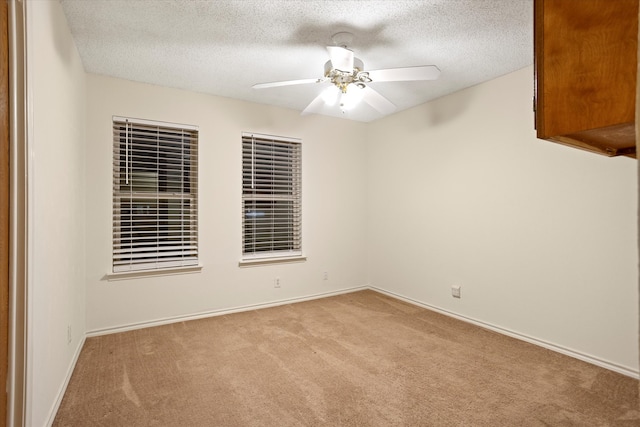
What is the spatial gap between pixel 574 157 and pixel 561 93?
94.0 inches

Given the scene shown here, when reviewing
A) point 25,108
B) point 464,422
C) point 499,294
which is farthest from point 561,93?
point 499,294

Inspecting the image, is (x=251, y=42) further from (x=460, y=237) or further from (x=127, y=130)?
(x=460, y=237)

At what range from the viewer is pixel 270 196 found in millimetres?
4109

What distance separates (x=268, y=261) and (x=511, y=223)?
266 cm

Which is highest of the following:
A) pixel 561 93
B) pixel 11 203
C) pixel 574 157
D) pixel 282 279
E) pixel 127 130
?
pixel 127 130

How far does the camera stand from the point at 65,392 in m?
2.10

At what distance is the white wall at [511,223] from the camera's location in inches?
96.0

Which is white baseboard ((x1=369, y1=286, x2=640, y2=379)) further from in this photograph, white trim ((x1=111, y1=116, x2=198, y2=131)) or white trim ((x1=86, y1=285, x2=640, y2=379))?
white trim ((x1=111, y1=116, x2=198, y2=131))

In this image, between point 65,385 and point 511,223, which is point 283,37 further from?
point 65,385

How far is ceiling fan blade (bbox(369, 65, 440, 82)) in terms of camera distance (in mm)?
2168

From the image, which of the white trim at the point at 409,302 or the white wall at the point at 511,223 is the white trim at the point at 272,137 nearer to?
the white wall at the point at 511,223

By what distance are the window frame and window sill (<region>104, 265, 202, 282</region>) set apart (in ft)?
1.82

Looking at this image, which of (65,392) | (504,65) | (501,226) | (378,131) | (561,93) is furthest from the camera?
(378,131)

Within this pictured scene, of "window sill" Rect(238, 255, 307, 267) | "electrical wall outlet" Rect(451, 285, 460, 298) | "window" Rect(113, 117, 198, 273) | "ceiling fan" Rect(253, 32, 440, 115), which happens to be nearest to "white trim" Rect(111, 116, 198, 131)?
"window" Rect(113, 117, 198, 273)
